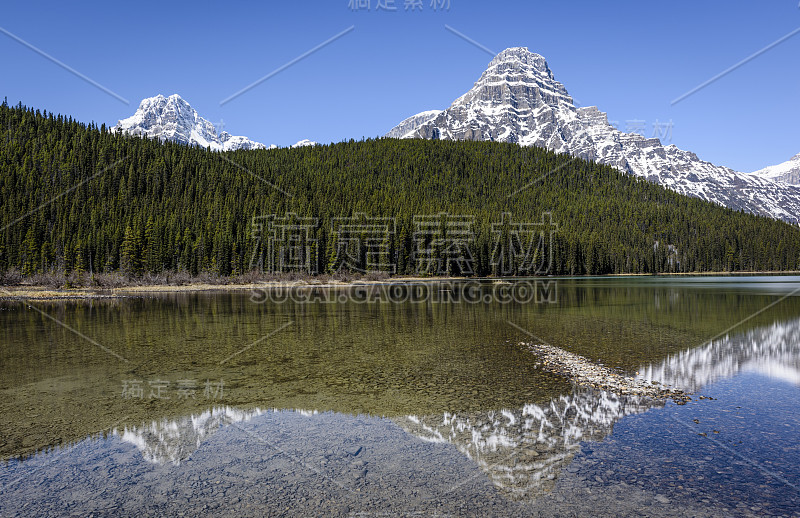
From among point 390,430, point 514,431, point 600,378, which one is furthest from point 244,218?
point 514,431

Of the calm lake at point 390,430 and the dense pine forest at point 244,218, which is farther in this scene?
the dense pine forest at point 244,218

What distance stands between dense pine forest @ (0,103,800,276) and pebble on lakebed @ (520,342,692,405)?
302 feet

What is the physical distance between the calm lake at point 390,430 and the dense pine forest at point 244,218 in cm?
8805

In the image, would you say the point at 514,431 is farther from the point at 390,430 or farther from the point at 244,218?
the point at 244,218

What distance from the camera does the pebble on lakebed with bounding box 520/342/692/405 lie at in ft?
43.9

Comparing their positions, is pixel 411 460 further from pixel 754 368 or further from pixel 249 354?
pixel 754 368

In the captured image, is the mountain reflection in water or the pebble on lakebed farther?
the pebble on lakebed

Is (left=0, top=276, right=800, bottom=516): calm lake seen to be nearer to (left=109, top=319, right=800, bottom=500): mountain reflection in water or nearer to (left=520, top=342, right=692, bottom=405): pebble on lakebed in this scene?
(left=109, top=319, right=800, bottom=500): mountain reflection in water

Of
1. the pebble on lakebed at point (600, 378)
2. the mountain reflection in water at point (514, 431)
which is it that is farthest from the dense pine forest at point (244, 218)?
the mountain reflection in water at point (514, 431)

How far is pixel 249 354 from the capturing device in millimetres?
20141

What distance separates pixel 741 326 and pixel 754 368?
1349 cm

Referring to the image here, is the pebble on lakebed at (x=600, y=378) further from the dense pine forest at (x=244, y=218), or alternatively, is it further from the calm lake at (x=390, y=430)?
the dense pine forest at (x=244, y=218)

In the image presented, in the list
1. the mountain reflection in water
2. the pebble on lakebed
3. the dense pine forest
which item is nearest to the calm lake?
the mountain reflection in water

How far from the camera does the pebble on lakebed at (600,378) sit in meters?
13.4
